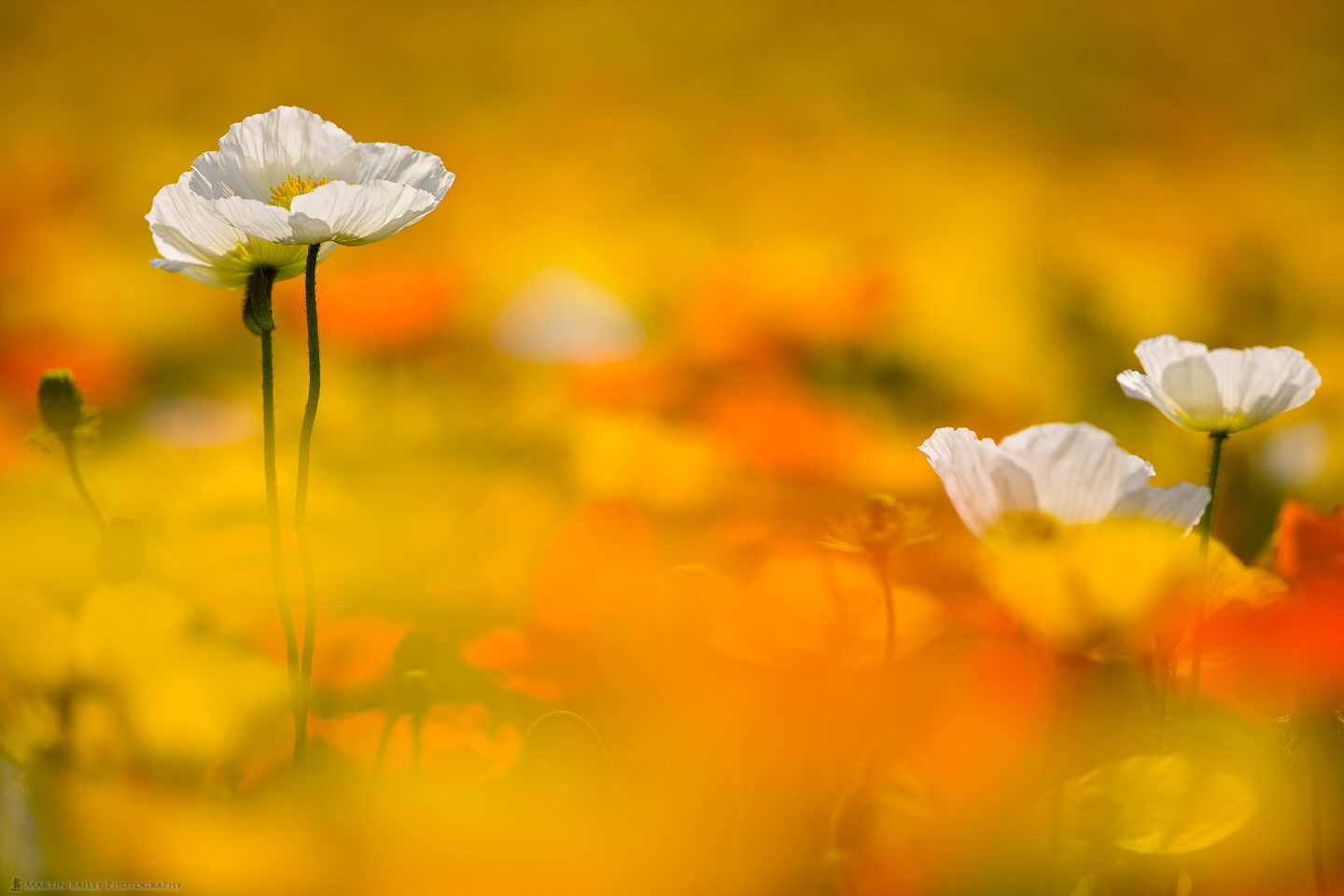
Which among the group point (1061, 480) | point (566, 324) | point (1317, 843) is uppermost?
point (566, 324)

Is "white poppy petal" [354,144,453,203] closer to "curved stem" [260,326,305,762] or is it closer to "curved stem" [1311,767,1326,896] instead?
"curved stem" [260,326,305,762]

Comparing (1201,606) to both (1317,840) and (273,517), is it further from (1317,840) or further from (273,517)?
(273,517)

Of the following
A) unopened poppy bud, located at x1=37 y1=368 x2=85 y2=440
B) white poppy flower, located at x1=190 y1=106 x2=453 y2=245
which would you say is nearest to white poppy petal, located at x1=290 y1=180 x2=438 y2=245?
white poppy flower, located at x1=190 y1=106 x2=453 y2=245

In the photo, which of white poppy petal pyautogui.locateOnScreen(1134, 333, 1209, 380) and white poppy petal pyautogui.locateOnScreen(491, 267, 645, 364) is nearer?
white poppy petal pyautogui.locateOnScreen(1134, 333, 1209, 380)

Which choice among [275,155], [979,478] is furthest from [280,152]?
[979,478]

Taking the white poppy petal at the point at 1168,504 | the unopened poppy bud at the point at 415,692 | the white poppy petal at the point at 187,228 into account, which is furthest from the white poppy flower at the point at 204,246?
the white poppy petal at the point at 1168,504

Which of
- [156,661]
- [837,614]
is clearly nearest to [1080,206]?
[837,614]

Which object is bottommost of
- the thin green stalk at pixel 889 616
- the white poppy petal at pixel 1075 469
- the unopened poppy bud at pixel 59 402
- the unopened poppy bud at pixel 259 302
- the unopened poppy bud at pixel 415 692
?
the unopened poppy bud at pixel 415 692

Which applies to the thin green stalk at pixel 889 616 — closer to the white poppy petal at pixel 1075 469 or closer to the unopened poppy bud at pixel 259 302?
the white poppy petal at pixel 1075 469
